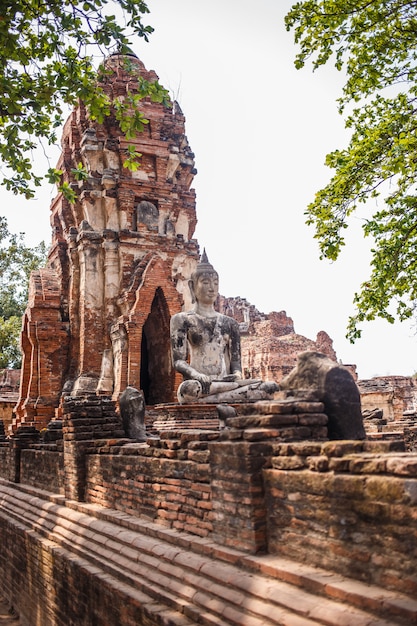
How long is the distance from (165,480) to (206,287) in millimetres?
4927

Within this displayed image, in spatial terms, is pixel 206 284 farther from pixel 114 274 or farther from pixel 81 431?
pixel 114 274

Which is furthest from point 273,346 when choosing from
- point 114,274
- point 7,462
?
point 7,462

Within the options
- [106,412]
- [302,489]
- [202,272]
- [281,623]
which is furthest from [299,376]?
[202,272]

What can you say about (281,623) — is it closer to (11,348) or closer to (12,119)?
(12,119)

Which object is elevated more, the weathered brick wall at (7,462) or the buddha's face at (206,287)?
the buddha's face at (206,287)

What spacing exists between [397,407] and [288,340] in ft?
34.3

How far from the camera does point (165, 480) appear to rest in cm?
438

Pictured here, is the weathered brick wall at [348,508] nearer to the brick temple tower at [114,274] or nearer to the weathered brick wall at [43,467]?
the weathered brick wall at [43,467]

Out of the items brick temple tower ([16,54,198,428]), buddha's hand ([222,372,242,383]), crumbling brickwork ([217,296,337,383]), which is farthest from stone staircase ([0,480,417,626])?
crumbling brickwork ([217,296,337,383])

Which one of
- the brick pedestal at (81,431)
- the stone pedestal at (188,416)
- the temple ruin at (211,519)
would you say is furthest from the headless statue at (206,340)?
the brick pedestal at (81,431)

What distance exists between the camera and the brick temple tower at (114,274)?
542 inches

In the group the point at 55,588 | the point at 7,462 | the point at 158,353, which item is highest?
the point at 158,353

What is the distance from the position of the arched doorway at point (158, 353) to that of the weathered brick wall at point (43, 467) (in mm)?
4959

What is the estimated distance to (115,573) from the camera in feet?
14.2
